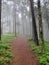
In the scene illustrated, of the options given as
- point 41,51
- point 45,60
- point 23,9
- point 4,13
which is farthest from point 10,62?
point 4,13

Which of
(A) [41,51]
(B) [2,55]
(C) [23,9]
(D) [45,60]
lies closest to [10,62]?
(B) [2,55]

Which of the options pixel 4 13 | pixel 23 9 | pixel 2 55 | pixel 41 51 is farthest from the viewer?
pixel 4 13

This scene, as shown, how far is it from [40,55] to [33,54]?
72 cm

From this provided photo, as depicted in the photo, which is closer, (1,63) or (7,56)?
(1,63)

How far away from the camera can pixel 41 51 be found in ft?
40.2

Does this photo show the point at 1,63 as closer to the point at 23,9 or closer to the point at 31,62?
the point at 31,62

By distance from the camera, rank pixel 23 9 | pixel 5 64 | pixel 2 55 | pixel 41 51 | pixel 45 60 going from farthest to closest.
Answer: pixel 23 9 → pixel 41 51 → pixel 2 55 → pixel 45 60 → pixel 5 64

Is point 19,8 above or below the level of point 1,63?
above

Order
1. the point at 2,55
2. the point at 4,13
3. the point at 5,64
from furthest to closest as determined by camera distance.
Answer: the point at 4,13
the point at 2,55
the point at 5,64

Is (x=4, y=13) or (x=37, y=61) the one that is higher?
(x=4, y=13)

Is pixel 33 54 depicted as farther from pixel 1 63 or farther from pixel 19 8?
pixel 19 8

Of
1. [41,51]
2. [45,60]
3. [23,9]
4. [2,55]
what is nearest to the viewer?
[45,60]

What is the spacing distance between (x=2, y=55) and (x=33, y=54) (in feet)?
8.18

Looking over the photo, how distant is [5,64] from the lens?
9.54m
